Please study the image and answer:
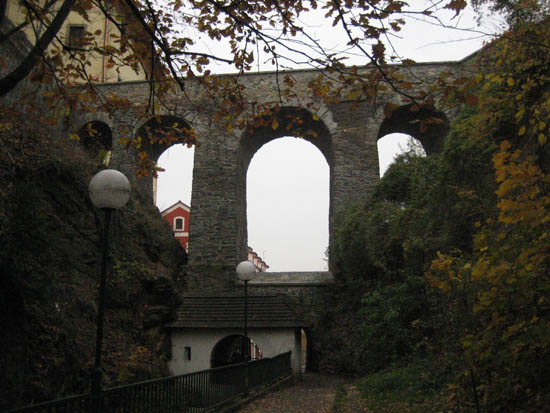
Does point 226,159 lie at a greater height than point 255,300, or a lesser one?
greater

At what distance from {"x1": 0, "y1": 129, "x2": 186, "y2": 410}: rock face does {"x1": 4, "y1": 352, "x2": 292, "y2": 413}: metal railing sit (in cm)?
160

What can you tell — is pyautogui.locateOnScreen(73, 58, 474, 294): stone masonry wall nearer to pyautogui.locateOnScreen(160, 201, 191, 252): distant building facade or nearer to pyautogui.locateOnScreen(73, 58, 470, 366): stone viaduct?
pyautogui.locateOnScreen(73, 58, 470, 366): stone viaduct

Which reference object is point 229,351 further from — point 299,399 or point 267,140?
point 267,140

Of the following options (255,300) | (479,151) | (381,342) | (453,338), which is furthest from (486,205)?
(255,300)

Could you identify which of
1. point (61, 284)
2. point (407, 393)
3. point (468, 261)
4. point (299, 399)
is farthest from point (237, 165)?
point (468, 261)

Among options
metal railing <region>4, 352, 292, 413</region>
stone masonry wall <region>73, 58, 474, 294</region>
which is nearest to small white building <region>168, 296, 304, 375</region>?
stone masonry wall <region>73, 58, 474, 294</region>

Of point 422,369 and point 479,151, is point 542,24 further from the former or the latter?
point 422,369

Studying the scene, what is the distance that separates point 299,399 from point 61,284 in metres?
5.25

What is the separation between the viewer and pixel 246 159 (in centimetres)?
1888

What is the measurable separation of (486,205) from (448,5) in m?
4.63

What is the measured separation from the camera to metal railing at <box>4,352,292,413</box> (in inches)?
151

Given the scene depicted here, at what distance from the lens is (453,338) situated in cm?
711

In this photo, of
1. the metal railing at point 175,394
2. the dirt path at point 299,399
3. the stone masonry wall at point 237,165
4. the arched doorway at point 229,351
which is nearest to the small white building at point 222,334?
the dirt path at point 299,399

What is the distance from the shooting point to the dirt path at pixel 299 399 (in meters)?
7.84
